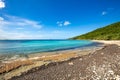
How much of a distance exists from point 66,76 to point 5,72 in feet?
24.4

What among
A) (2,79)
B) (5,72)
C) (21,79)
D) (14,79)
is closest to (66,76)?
(21,79)

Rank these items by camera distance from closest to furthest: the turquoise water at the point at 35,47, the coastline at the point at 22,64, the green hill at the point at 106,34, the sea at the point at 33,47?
the coastline at the point at 22,64, the sea at the point at 33,47, the turquoise water at the point at 35,47, the green hill at the point at 106,34

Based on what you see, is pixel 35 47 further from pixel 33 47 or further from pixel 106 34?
pixel 106 34

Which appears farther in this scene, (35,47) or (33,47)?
(33,47)

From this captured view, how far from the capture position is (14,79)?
11508 mm

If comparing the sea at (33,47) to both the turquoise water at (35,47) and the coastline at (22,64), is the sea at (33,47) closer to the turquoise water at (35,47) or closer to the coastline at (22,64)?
the turquoise water at (35,47)

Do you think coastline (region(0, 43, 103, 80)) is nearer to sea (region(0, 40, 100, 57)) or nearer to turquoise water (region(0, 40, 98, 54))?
sea (region(0, 40, 100, 57))

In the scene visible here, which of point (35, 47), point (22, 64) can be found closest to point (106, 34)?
point (35, 47)

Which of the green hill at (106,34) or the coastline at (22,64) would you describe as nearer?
the coastline at (22,64)

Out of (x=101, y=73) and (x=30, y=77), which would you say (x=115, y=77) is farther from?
(x=30, y=77)

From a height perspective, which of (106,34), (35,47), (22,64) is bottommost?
(22,64)

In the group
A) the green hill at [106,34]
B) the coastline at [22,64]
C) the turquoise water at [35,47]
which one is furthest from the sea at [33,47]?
the green hill at [106,34]

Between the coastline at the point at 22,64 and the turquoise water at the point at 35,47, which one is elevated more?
the turquoise water at the point at 35,47

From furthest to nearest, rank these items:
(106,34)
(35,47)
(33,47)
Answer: (106,34) → (33,47) → (35,47)
